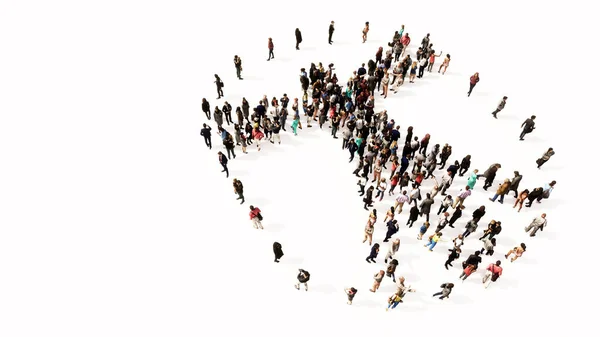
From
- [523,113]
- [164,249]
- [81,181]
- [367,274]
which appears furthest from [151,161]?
[523,113]

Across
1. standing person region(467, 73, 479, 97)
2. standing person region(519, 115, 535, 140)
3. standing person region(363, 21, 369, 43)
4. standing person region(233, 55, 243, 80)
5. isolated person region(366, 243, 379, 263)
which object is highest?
standing person region(363, 21, 369, 43)

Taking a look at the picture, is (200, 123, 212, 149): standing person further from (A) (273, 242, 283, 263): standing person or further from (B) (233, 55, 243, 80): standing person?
(A) (273, 242, 283, 263): standing person

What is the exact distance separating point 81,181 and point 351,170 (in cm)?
1303

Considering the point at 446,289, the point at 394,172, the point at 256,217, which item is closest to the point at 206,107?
the point at 256,217

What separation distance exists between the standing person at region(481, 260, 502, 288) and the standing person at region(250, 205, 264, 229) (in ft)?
28.5

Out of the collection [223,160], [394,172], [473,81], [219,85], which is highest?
[219,85]

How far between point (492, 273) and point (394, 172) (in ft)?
17.7

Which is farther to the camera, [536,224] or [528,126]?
[528,126]

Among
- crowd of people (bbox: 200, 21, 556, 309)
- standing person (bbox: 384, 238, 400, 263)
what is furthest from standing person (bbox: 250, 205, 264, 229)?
standing person (bbox: 384, 238, 400, 263)

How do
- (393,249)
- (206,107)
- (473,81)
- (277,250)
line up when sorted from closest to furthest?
(393,249) → (277,250) → (206,107) → (473,81)

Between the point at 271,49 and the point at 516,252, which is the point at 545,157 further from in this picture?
the point at 271,49

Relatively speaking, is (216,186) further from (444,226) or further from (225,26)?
(225,26)

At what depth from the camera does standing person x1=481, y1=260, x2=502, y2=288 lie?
11.7 m

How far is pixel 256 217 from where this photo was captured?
13367 mm
